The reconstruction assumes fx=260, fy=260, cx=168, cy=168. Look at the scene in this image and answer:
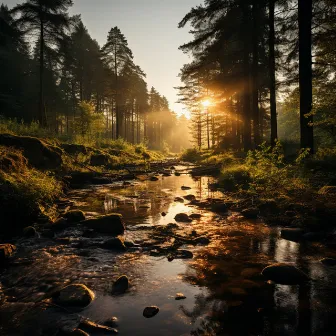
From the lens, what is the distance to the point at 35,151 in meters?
12.1

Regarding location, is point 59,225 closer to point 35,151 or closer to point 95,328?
point 95,328

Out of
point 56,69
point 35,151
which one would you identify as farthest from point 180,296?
point 56,69

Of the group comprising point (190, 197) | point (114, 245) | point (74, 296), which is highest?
point (190, 197)

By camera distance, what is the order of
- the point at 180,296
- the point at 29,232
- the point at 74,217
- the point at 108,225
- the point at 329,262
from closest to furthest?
the point at 180,296 < the point at 329,262 < the point at 29,232 < the point at 108,225 < the point at 74,217

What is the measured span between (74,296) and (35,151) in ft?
33.5

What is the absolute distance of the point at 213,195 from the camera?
1079 cm

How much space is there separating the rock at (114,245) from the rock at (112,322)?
225 cm

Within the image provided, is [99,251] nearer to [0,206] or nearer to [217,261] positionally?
[217,261]

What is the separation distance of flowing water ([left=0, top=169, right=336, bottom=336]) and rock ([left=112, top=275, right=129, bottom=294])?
105 mm

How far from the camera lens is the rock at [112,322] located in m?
3.05

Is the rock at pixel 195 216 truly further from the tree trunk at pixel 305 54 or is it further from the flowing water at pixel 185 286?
the tree trunk at pixel 305 54

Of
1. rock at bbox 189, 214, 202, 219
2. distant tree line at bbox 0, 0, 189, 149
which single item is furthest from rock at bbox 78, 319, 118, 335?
distant tree line at bbox 0, 0, 189, 149

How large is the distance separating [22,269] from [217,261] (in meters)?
3.36

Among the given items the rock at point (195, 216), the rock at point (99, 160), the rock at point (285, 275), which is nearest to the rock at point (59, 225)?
the rock at point (195, 216)
